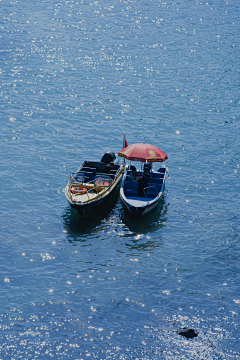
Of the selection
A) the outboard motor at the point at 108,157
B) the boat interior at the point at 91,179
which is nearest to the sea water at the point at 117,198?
the boat interior at the point at 91,179

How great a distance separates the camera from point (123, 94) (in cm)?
4938

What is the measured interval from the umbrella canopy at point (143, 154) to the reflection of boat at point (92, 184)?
2.27 metres

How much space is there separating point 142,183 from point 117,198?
7.26ft

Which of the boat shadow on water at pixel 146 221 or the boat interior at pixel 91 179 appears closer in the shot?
the boat shadow on water at pixel 146 221

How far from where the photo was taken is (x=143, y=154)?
29969 millimetres

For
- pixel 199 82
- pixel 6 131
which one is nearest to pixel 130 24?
pixel 199 82

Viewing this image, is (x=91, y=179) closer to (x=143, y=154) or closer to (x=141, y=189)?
(x=141, y=189)

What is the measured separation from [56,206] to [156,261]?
28.4 ft

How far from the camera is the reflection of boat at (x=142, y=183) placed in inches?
1137

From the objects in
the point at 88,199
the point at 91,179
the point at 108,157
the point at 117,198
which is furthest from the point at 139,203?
the point at 108,157

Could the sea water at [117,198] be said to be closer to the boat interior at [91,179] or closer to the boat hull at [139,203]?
the boat hull at [139,203]

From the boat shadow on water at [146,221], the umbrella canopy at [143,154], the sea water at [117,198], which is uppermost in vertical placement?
the umbrella canopy at [143,154]

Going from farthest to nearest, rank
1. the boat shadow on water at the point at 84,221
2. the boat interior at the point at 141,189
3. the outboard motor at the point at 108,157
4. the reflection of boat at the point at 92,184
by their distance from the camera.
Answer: the outboard motor at the point at 108,157, the boat interior at the point at 141,189, the reflection of boat at the point at 92,184, the boat shadow on water at the point at 84,221

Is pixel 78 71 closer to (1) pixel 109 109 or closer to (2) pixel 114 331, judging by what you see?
(1) pixel 109 109
